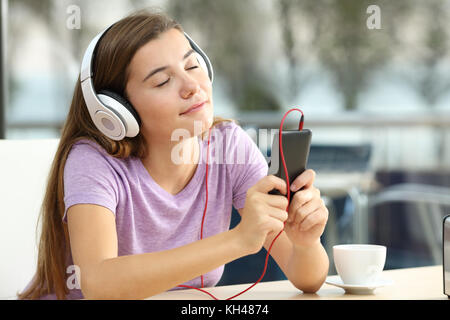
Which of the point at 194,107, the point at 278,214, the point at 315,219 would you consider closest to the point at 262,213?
the point at 278,214

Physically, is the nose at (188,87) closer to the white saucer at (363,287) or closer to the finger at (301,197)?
the finger at (301,197)

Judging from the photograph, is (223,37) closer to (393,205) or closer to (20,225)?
(393,205)

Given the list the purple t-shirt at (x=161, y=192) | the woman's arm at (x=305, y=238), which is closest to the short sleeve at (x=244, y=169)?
the purple t-shirt at (x=161, y=192)

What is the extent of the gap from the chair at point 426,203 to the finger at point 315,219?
79.3 inches

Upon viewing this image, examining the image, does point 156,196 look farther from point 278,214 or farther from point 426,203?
point 426,203

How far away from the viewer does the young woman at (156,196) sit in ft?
2.65

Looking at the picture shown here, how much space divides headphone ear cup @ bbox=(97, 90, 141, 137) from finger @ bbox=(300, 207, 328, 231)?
0.32m

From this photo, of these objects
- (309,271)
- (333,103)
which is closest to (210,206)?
(309,271)

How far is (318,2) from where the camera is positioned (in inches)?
161

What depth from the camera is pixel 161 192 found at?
3.61ft

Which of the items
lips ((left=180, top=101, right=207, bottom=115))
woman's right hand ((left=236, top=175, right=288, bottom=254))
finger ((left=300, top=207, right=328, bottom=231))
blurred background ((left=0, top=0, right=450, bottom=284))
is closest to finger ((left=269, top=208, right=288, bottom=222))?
woman's right hand ((left=236, top=175, right=288, bottom=254))
